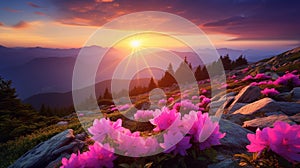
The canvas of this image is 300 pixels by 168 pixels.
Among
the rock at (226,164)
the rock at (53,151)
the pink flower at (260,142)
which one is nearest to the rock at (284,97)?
the rock at (226,164)

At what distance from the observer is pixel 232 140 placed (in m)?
4.08

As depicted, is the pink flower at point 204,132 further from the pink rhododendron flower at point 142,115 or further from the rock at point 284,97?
the rock at point 284,97

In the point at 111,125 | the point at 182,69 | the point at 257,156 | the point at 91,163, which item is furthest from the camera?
the point at 182,69

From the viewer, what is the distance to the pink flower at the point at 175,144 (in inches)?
98.1

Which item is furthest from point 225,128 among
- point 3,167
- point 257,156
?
point 3,167

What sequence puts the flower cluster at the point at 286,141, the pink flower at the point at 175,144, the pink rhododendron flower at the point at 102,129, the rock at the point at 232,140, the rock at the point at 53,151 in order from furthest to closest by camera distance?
the rock at the point at 53,151
the rock at the point at 232,140
the pink rhododendron flower at the point at 102,129
the pink flower at the point at 175,144
the flower cluster at the point at 286,141

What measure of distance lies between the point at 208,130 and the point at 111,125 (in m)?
1.22

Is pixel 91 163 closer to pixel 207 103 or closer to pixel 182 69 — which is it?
pixel 207 103

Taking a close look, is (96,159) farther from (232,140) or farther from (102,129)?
(232,140)

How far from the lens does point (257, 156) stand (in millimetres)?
2305

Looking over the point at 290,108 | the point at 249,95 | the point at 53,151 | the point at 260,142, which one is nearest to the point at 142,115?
the point at 260,142

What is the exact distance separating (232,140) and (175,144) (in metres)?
2.00

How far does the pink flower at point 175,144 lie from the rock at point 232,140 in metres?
1.49

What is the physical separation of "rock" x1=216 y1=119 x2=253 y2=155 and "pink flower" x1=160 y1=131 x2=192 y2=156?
149 centimetres
